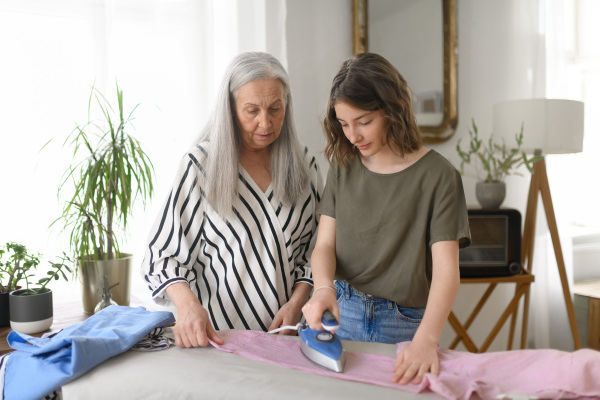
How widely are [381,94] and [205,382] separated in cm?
68

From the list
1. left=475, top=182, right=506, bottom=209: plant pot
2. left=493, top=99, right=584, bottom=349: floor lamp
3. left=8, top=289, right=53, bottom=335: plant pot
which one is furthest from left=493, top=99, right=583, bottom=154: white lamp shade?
left=8, top=289, right=53, bottom=335: plant pot

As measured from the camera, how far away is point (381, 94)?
1.15 meters

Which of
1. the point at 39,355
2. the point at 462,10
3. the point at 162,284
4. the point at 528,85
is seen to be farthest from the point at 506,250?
the point at 39,355

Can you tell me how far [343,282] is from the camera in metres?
1.34

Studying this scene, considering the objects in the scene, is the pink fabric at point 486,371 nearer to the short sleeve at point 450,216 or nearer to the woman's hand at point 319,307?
the woman's hand at point 319,307

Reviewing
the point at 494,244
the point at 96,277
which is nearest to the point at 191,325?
the point at 96,277

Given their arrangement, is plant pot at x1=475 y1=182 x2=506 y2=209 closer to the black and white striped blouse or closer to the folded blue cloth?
the black and white striped blouse

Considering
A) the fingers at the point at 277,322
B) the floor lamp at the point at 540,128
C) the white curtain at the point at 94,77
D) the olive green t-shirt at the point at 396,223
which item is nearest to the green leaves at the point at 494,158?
the floor lamp at the point at 540,128

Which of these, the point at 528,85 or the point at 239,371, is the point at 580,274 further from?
the point at 239,371

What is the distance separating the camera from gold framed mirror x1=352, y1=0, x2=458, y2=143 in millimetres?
2508

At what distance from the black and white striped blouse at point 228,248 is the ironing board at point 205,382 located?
296mm

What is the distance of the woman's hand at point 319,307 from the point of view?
41.8 inches

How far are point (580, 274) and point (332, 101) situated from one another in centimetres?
298

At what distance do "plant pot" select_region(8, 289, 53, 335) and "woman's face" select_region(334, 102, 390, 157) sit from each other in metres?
0.98
